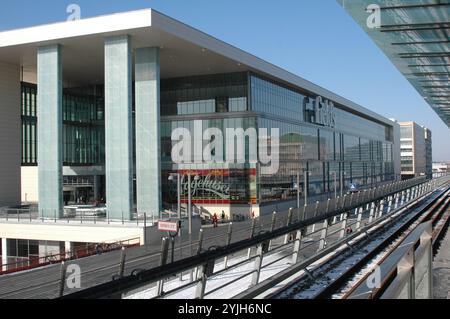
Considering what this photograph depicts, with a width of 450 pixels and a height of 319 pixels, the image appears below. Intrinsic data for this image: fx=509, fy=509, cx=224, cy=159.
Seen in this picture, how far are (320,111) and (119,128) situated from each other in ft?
125

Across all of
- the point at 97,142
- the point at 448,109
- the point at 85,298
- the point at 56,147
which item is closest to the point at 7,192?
the point at 56,147

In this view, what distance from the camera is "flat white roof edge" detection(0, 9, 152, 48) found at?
113 feet

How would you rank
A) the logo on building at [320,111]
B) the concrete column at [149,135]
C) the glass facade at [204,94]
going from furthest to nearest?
the logo on building at [320,111]
the glass facade at [204,94]
the concrete column at [149,135]

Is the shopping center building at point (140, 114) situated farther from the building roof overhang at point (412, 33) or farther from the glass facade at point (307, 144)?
the building roof overhang at point (412, 33)

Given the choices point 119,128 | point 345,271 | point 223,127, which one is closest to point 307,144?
point 223,127

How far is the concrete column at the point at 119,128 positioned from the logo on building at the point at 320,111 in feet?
105

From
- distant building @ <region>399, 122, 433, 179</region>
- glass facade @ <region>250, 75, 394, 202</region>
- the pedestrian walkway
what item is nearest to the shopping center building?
glass facade @ <region>250, 75, 394, 202</region>

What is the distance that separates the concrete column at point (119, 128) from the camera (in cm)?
3550

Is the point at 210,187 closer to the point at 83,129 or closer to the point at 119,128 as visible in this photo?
the point at 119,128

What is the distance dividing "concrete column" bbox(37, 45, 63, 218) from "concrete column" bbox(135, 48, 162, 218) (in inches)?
239

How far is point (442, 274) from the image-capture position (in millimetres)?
7598

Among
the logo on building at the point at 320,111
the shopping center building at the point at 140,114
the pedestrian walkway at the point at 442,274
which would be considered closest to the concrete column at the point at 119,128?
the shopping center building at the point at 140,114

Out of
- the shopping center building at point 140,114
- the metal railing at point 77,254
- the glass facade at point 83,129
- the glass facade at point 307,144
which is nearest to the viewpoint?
the metal railing at point 77,254

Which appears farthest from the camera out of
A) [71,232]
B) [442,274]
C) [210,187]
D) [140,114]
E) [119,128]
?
[210,187]
